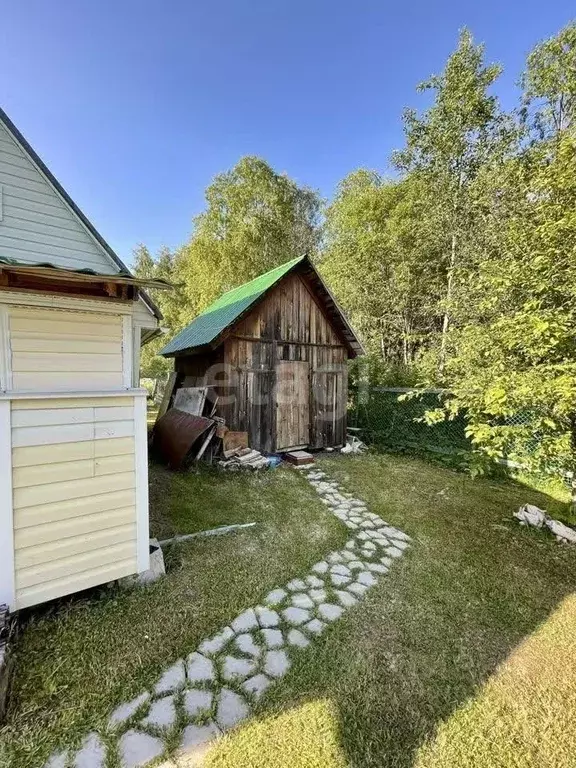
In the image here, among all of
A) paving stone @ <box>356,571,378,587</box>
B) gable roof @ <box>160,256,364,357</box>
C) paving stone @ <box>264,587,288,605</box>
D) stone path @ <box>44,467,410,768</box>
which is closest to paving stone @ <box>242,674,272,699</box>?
stone path @ <box>44,467,410,768</box>

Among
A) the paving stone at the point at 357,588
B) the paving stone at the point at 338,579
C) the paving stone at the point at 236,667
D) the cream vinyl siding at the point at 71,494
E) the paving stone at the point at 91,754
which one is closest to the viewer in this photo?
the paving stone at the point at 91,754

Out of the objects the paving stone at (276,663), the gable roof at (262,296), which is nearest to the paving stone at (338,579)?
the paving stone at (276,663)

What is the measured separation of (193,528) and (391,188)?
12.2 metres

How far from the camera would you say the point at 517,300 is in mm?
4145

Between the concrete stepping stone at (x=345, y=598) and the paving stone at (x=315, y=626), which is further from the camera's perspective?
the concrete stepping stone at (x=345, y=598)

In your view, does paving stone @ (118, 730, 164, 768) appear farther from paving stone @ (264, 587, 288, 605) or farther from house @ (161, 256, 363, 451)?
house @ (161, 256, 363, 451)

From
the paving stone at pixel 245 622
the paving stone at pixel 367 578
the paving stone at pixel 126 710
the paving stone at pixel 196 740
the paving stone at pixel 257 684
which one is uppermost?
the paving stone at pixel 126 710

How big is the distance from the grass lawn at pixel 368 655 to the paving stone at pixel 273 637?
220 mm

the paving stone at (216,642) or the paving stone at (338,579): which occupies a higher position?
the paving stone at (216,642)

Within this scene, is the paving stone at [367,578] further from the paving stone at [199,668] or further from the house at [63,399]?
the house at [63,399]

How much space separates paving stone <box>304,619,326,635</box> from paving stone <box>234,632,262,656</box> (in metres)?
0.42

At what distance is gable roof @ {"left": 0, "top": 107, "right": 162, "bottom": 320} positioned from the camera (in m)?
2.69

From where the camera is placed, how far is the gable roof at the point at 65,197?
2.69m

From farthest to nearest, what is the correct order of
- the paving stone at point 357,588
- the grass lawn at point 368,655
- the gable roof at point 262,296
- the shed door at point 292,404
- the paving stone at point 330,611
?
the shed door at point 292,404 → the gable roof at point 262,296 → the paving stone at point 357,588 → the paving stone at point 330,611 → the grass lawn at point 368,655
